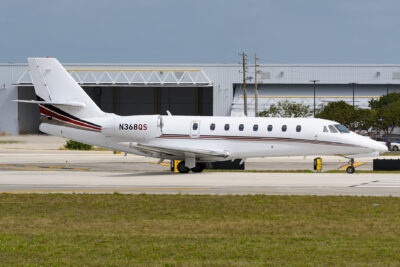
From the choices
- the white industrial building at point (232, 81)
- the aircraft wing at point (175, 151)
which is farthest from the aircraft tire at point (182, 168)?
the white industrial building at point (232, 81)

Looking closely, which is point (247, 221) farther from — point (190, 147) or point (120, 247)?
point (190, 147)

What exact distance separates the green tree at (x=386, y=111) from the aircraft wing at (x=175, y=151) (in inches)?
2262

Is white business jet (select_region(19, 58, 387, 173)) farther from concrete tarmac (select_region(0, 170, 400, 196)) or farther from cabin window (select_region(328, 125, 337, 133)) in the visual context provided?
concrete tarmac (select_region(0, 170, 400, 196))

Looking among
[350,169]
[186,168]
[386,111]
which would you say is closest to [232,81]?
[386,111]

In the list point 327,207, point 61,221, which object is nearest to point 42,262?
point 61,221

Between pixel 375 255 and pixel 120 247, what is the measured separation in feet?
15.3

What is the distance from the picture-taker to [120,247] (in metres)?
11.5

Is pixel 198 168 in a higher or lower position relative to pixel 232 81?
lower

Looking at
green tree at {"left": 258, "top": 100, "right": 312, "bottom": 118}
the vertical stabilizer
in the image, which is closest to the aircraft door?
the vertical stabilizer

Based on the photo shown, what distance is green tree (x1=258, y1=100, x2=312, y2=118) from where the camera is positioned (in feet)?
268

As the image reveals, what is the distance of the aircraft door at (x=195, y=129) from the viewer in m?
31.2

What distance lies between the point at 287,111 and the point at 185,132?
53075mm

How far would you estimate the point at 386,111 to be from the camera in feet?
272

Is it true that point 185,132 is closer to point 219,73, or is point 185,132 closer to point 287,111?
point 287,111
